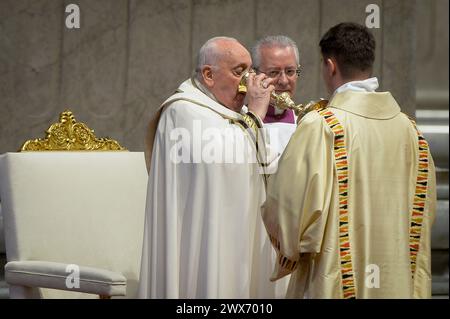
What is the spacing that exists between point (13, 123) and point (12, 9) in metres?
0.63

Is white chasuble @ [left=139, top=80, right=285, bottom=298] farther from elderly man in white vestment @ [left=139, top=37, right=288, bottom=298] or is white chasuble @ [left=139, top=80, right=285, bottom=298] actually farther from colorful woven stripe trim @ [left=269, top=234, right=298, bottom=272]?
colorful woven stripe trim @ [left=269, top=234, right=298, bottom=272]

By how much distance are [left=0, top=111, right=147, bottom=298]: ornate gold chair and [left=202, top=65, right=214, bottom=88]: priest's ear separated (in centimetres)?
67

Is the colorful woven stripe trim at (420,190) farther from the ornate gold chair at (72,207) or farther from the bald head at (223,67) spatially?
the ornate gold chair at (72,207)

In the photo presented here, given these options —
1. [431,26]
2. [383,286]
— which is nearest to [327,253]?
[383,286]

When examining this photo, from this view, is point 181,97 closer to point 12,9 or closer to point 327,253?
point 327,253

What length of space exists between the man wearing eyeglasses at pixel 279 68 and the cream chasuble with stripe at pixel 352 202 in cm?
98

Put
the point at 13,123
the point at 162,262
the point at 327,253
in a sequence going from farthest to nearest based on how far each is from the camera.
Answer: the point at 13,123 < the point at 162,262 < the point at 327,253

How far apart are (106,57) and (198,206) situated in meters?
1.86

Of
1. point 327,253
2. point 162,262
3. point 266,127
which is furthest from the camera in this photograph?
point 266,127

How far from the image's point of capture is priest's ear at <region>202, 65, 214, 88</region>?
193 inches

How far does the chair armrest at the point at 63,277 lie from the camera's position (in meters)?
4.70

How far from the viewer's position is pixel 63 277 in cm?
481
